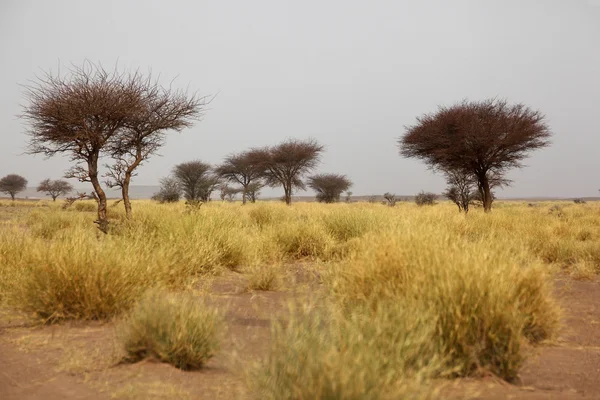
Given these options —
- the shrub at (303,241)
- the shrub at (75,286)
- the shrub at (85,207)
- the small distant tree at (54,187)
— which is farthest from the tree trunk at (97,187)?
the small distant tree at (54,187)

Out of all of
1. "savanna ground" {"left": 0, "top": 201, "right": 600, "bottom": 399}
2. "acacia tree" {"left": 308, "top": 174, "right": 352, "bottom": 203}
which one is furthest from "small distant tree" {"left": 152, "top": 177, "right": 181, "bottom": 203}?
"savanna ground" {"left": 0, "top": 201, "right": 600, "bottom": 399}

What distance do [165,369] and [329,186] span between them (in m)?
48.1

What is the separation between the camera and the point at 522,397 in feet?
8.61

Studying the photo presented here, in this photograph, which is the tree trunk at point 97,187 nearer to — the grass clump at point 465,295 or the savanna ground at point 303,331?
the savanna ground at point 303,331

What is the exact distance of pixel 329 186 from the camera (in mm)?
50750

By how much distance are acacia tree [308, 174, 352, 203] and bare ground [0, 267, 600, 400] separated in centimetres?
4630

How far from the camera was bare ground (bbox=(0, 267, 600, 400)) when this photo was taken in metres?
2.67

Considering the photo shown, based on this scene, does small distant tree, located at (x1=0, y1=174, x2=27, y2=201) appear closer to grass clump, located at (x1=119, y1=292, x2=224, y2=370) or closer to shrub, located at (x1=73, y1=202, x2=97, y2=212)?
shrub, located at (x1=73, y1=202, x2=97, y2=212)

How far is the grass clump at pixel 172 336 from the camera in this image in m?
3.05

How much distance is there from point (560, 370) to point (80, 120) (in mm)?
11285

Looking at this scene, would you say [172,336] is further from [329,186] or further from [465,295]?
[329,186]

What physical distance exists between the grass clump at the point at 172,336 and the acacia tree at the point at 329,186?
47.1 meters

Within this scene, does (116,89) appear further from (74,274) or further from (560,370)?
(560,370)

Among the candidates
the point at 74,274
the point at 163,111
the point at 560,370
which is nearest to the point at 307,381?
the point at 560,370
